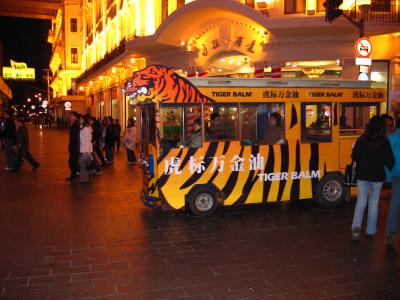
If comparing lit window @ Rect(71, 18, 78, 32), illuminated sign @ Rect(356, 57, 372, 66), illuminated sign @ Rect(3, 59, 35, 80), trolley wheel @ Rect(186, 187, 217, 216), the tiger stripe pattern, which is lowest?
trolley wheel @ Rect(186, 187, 217, 216)

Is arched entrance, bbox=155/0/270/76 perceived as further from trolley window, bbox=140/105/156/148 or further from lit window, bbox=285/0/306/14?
trolley window, bbox=140/105/156/148

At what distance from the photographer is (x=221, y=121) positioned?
8.70 metres

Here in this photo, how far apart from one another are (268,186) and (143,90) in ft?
9.94

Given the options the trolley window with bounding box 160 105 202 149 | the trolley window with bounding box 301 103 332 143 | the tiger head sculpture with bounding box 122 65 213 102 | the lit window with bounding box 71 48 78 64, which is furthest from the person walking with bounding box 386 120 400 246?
the lit window with bounding box 71 48 78 64

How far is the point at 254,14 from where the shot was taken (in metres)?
18.8

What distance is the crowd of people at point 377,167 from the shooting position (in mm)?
6617

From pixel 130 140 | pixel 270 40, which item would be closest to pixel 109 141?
pixel 130 140

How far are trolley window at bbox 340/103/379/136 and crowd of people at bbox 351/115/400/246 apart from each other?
2804 mm

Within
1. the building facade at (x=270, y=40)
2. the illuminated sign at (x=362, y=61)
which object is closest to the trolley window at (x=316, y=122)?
the illuminated sign at (x=362, y=61)

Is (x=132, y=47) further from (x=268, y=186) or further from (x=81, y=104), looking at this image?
(x=81, y=104)

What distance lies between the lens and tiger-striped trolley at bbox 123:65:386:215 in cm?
834

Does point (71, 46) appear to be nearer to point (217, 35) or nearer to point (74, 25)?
point (74, 25)

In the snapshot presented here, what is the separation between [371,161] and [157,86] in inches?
146

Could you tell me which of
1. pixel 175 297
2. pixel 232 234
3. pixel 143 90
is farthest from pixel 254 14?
pixel 175 297
